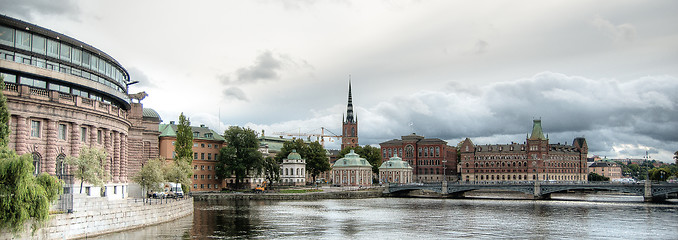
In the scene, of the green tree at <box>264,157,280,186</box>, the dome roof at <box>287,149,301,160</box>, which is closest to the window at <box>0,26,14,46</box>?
the green tree at <box>264,157,280,186</box>

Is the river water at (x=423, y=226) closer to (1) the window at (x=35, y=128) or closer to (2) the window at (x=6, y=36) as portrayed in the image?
(1) the window at (x=35, y=128)

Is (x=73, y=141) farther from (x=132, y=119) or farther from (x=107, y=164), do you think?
(x=132, y=119)

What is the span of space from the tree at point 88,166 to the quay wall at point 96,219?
4041mm

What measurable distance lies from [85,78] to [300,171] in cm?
10580

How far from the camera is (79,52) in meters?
63.6

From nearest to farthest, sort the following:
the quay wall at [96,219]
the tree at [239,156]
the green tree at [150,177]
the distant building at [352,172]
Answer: the quay wall at [96,219], the green tree at [150,177], the tree at [239,156], the distant building at [352,172]

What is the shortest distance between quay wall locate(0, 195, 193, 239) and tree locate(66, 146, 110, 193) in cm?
404

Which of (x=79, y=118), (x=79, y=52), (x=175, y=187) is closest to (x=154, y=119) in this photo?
(x=175, y=187)

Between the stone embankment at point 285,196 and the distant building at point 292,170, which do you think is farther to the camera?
the distant building at point 292,170

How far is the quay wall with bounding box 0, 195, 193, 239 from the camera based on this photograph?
3928 centimetres

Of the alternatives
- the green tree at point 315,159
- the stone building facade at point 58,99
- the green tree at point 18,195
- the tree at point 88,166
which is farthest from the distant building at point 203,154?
the green tree at point 18,195

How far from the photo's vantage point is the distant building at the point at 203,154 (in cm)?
13331

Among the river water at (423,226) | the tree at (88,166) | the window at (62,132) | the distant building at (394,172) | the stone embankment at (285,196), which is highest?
the window at (62,132)

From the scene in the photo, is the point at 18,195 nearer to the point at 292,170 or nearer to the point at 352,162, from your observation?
the point at 292,170
